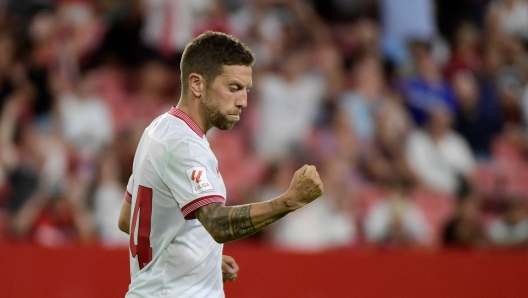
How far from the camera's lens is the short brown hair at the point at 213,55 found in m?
3.73

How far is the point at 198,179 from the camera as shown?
353 centimetres

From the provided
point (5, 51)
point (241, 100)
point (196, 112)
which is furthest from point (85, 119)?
point (241, 100)

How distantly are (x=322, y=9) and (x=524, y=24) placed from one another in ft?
8.32

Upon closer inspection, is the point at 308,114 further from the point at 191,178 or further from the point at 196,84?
the point at 191,178

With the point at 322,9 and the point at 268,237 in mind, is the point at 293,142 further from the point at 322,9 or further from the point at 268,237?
the point at 322,9

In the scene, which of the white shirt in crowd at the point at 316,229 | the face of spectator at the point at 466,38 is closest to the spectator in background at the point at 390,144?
the white shirt in crowd at the point at 316,229

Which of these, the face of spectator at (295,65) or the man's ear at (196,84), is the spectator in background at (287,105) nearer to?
the face of spectator at (295,65)

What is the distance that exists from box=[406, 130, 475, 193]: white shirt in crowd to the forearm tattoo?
5.52 meters

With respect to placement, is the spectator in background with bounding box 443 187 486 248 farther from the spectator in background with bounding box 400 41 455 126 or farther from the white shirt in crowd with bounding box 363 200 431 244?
the spectator in background with bounding box 400 41 455 126

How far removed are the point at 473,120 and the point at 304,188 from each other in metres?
6.42

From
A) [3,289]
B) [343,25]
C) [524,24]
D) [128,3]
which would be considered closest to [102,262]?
[3,289]

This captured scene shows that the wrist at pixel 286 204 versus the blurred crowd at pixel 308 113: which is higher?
the blurred crowd at pixel 308 113

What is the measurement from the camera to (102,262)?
6.81m

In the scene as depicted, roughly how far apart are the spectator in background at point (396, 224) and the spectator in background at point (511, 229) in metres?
0.65
